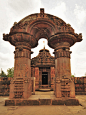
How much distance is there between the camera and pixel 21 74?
20.7ft

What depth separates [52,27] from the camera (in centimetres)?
682

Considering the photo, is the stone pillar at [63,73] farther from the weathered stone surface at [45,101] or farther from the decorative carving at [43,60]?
the decorative carving at [43,60]

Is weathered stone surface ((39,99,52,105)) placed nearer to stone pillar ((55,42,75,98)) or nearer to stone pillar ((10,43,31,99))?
stone pillar ((55,42,75,98))

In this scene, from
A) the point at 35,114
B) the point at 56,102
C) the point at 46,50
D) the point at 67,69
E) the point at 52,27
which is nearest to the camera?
the point at 35,114

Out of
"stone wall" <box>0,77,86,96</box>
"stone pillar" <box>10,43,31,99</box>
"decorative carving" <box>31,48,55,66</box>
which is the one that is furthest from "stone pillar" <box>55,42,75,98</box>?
"decorative carving" <box>31,48,55,66</box>

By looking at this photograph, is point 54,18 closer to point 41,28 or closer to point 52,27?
point 52,27

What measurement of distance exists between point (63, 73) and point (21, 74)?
9.72 feet

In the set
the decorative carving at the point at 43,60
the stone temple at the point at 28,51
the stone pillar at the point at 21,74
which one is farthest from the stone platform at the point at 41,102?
the decorative carving at the point at 43,60

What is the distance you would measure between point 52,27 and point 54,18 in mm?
704

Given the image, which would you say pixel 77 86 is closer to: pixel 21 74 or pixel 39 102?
pixel 39 102

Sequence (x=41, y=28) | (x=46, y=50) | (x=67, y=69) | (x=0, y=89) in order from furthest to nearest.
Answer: (x=46, y=50) → (x=0, y=89) → (x=41, y=28) → (x=67, y=69)

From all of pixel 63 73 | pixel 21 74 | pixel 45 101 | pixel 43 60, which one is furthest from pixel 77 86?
pixel 21 74

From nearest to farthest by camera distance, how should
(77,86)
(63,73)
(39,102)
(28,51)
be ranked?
(39,102), (63,73), (28,51), (77,86)

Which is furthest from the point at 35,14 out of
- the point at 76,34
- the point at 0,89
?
the point at 0,89
